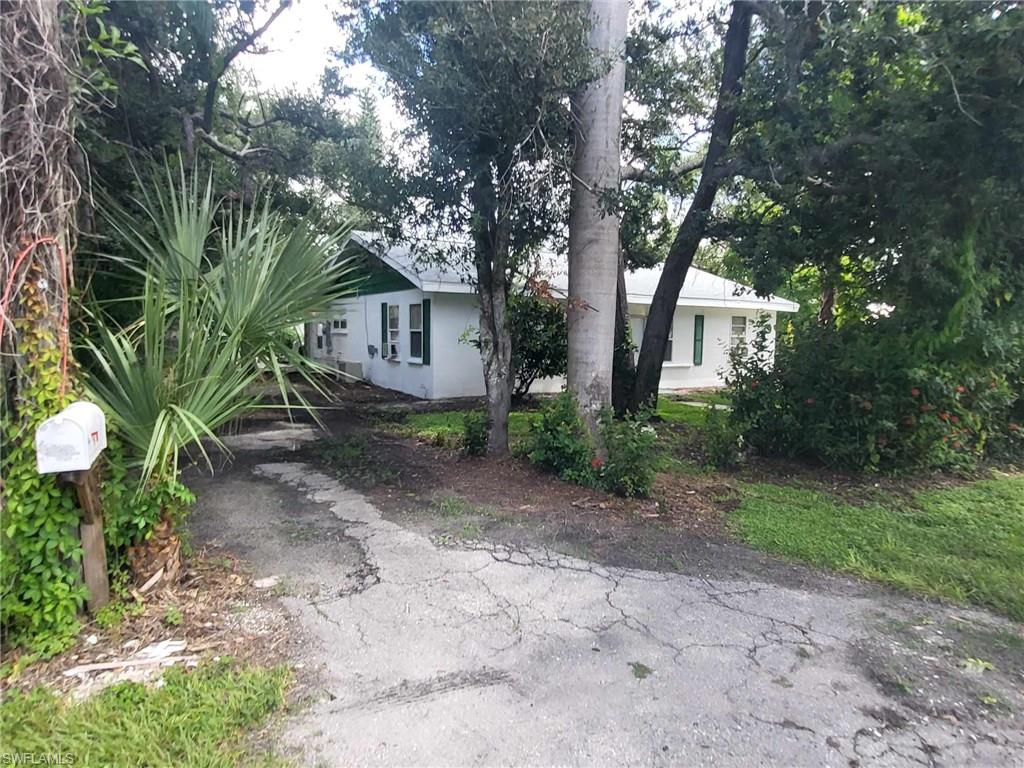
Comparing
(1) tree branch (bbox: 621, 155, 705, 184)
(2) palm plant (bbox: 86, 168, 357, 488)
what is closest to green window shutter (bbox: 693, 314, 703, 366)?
(1) tree branch (bbox: 621, 155, 705, 184)

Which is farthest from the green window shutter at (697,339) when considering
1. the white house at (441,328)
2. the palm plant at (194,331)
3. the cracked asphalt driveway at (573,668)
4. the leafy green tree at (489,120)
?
the palm plant at (194,331)

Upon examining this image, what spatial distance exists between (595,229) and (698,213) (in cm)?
A: 250

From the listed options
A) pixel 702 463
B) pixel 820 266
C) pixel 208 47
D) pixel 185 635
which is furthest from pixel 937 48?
pixel 208 47

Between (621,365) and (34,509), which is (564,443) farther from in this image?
(621,365)

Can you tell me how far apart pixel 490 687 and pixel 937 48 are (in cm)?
621

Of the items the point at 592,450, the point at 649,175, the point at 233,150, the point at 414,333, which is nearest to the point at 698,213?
the point at 649,175

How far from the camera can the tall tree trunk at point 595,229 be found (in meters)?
6.57

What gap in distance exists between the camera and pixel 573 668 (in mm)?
3096

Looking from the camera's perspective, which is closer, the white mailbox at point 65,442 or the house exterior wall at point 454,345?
the white mailbox at point 65,442

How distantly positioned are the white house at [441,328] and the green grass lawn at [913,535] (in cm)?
454

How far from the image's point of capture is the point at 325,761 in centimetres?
238

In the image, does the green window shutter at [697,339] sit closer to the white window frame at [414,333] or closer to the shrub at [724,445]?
the white window frame at [414,333]

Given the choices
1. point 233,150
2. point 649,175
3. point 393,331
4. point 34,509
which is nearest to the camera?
point 34,509

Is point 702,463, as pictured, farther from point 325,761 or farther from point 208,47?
point 208,47
